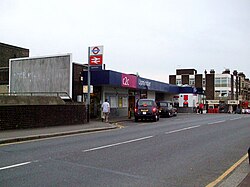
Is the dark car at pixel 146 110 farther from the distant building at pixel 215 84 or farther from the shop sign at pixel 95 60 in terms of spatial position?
the distant building at pixel 215 84

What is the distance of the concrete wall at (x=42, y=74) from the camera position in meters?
24.8

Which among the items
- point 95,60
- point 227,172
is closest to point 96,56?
point 95,60

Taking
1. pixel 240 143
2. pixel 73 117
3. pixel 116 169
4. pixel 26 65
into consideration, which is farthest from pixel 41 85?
pixel 116 169

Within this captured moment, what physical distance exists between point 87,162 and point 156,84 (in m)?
28.8

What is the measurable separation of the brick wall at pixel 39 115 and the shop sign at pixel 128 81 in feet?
24.1

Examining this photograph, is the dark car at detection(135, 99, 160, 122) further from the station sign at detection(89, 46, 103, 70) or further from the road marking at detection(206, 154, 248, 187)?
the road marking at detection(206, 154, 248, 187)

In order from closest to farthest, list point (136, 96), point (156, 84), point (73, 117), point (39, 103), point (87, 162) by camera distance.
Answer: point (87, 162), point (39, 103), point (73, 117), point (136, 96), point (156, 84)

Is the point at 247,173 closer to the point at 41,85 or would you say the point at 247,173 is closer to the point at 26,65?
the point at 41,85

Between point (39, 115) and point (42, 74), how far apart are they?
10.2 metres

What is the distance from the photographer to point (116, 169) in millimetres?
7254

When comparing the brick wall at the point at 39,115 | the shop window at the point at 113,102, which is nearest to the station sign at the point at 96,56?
the brick wall at the point at 39,115

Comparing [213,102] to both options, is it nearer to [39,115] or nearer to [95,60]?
[95,60]

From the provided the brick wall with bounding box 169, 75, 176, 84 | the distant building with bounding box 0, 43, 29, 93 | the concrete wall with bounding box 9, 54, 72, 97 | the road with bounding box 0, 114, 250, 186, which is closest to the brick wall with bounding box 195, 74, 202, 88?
the brick wall with bounding box 169, 75, 176, 84

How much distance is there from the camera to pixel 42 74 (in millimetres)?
26156
